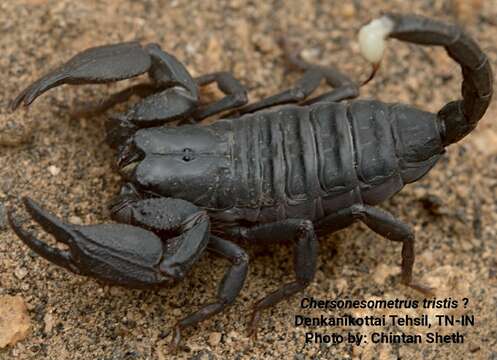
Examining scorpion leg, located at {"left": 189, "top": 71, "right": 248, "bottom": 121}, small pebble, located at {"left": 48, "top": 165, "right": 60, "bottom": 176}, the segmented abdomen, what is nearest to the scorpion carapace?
the segmented abdomen

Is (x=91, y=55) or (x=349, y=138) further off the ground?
(x=91, y=55)

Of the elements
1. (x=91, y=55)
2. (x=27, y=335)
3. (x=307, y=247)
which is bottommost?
(x=27, y=335)

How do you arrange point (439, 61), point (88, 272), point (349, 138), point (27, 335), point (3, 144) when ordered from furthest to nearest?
point (439, 61)
point (3, 144)
point (349, 138)
point (27, 335)
point (88, 272)

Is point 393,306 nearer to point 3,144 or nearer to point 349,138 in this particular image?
point 349,138

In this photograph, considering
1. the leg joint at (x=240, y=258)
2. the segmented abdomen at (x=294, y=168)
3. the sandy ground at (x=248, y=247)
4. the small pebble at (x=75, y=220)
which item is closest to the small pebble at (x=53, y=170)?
the sandy ground at (x=248, y=247)

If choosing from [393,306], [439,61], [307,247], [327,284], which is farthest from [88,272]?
[439,61]

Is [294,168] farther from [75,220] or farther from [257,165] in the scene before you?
[75,220]

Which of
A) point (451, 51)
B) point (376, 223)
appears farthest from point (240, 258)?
point (451, 51)

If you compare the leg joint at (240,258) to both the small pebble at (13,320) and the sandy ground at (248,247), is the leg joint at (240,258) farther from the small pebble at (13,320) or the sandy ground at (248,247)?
the small pebble at (13,320)
